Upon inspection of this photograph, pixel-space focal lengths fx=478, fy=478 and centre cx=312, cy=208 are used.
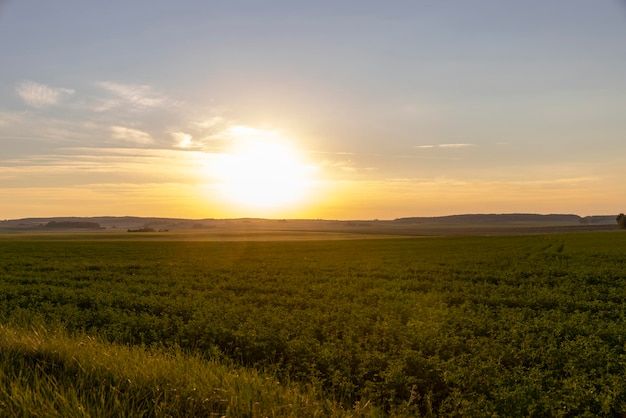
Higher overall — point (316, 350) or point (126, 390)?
point (126, 390)

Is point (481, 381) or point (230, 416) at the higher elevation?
point (230, 416)

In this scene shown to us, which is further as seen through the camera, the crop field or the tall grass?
the crop field

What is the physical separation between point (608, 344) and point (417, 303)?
23.0 ft

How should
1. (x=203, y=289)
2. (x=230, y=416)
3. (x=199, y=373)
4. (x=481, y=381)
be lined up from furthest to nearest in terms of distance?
1. (x=203, y=289)
2. (x=481, y=381)
3. (x=199, y=373)
4. (x=230, y=416)

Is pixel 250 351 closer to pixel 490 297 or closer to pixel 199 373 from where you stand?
pixel 199 373

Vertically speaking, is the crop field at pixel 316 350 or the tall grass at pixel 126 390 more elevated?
the tall grass at pixel 126 390

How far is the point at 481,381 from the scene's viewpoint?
8430 millimetres

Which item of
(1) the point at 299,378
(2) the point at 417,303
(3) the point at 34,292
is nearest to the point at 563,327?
(2) the point at 417,303

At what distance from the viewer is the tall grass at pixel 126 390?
17.3ft

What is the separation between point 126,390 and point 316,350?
512 cm

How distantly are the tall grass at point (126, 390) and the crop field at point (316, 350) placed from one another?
0.08 feet

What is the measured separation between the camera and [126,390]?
5.83 metres

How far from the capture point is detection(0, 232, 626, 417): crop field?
5.89 m

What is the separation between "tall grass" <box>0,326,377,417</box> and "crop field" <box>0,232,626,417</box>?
25mm
